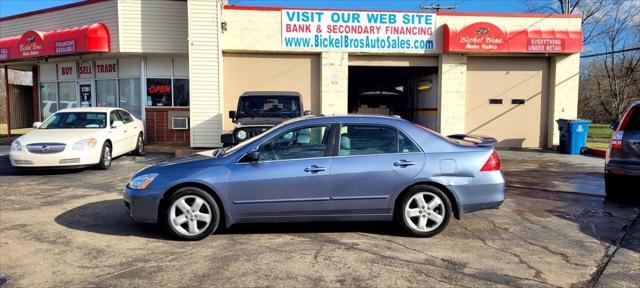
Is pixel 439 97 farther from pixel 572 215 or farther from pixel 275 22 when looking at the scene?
pixel 572 215

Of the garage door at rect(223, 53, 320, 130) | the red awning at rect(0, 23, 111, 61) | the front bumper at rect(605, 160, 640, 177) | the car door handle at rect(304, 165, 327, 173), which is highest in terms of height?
the red awning at rect(0, 23, 111, 61)

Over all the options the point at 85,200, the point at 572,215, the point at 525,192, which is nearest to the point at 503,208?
the point at 572,215

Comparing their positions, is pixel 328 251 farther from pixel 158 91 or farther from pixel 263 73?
pixel 158 91

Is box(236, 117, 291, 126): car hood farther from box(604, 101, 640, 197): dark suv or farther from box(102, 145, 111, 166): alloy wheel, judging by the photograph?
box(604, 101, 640, 197): dark suv

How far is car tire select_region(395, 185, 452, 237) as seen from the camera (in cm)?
573

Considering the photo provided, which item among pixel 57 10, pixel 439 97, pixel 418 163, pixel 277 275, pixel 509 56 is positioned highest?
pixel 57 10

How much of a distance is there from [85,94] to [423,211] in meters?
16.0

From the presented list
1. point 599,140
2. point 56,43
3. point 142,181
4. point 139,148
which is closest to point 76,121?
Result: point 139,148

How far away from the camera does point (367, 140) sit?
5.86 metres

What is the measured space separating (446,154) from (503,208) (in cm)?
234

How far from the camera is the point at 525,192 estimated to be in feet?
29.4

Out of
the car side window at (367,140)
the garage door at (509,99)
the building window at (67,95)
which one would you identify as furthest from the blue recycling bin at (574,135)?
the building window at (67,95)

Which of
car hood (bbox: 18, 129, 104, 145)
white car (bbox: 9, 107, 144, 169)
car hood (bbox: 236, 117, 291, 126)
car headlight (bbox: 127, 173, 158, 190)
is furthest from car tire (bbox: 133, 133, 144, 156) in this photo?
car headlight (bbox: 127, 173, 158, 190)

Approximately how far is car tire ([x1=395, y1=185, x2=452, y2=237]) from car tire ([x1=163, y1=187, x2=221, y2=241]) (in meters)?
2.15
